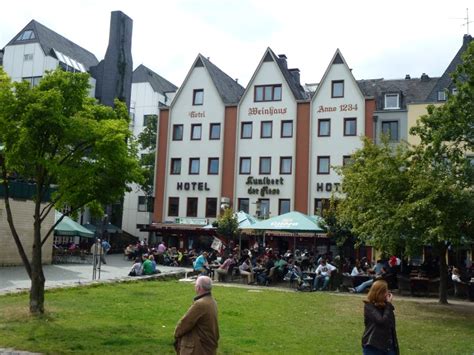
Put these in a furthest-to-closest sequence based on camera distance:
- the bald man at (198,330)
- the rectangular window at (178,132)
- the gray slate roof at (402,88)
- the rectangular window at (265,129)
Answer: the rectangular window at (178,132)
the rectangular window at (265,129)
the gray slate roof at (402,88)
the bald man at (198,330)

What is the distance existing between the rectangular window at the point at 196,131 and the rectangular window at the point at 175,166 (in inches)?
84.5

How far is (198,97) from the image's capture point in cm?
4475

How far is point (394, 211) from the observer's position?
15.9 meters

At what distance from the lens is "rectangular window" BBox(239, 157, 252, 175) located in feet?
138

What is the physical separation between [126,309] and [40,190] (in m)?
3.56

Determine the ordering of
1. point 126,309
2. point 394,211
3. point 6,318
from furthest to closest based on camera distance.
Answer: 1. point 394,211
2. point 126,309
3. point 6,318

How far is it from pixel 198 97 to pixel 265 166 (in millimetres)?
8247

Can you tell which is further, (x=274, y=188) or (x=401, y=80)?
(x=401, y=80)

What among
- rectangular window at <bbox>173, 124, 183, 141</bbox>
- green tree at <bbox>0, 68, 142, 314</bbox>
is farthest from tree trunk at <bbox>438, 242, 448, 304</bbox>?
rectangular window at <bbox>173, 124, 183, 141</bbox>

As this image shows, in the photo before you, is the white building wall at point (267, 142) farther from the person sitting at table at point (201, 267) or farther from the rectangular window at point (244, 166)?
the person sitting at table at point (201, 267)

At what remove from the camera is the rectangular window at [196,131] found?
1738 inches

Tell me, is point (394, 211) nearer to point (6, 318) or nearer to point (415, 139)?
point (6, 318)

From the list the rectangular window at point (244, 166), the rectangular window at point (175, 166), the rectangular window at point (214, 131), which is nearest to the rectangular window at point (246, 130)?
the rectangular window at point (244, 166)

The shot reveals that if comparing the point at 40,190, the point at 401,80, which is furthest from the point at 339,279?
the point at 401,80
